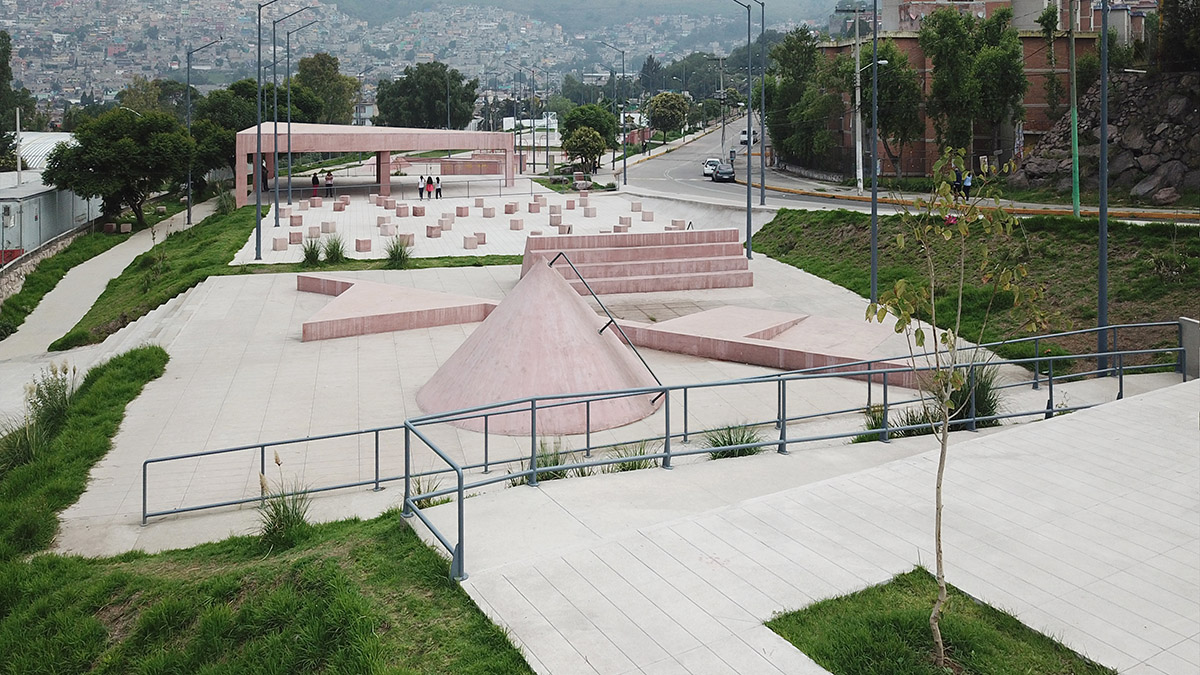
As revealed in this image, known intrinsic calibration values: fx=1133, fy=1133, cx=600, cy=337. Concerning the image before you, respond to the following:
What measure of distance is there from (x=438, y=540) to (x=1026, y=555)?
16.0ft

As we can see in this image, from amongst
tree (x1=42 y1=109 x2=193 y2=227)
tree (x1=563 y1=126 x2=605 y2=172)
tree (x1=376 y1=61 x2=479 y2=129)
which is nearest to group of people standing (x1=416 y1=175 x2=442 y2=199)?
tree (x1=42 y1=109 x2=193 y2=227)

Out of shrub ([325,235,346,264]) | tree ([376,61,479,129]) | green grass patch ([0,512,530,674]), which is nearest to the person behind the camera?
green grass patch ([0,512,530,674])

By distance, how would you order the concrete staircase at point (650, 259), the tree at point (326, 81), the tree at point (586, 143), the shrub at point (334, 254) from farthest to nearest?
the tree at point (326, 81)
the tree at point (586, 143)
the shrub at point (334, 254)
the concrete staircase at point (650, 259)

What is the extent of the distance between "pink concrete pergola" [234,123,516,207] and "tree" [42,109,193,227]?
2836mm

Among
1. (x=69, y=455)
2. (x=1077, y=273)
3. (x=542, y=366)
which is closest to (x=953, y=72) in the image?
(x=1077, y=273)

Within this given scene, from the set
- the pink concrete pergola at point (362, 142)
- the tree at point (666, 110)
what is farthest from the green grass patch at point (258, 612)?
the tree at point (666, 110)

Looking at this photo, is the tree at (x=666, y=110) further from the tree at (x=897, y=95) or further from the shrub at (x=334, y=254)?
the shrub at (x=334, y=254)

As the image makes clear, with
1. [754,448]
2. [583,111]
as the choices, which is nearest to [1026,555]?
[754,448]

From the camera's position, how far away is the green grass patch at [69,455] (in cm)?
1267

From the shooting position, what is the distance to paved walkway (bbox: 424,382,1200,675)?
7801 mm

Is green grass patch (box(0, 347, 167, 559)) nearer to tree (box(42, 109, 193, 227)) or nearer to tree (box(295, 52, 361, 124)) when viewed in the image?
tree (box(42, 109, 193, 227))

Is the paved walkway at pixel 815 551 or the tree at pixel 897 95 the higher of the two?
the tree at pixel 897 95

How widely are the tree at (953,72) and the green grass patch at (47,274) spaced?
1473 inches

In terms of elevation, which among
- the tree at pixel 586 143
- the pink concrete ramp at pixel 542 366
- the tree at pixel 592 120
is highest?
the tree at pixel 592 120
